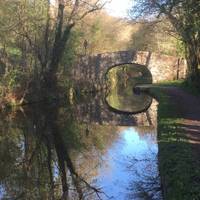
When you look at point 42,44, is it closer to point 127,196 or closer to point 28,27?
point 28,27

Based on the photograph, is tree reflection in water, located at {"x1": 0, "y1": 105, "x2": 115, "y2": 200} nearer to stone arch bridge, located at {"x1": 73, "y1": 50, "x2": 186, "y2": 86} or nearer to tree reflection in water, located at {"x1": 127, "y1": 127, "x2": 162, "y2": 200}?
tree reflection in water, located at {"x1": 127, "y1": 127, "x2": 162, "y2": 200}

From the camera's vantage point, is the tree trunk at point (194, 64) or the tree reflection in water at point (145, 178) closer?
the tree reflection in water at point (145, 178)

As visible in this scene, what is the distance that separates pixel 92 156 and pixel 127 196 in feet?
→ 14.0

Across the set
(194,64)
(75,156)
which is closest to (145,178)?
(75,156)

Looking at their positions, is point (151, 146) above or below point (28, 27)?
below

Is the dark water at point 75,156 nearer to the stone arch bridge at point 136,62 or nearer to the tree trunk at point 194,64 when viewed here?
the tree trunk at point 194,64

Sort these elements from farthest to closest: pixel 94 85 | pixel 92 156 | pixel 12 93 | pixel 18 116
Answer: pixel 94 85 < pixel 12 93 < pixel 18 116 < pixel 92 156

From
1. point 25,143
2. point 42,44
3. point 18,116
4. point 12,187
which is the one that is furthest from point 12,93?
point 12,187

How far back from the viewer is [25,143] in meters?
16.7

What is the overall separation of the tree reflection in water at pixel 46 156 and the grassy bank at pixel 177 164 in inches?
70.2

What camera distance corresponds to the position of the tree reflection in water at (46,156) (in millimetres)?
10930

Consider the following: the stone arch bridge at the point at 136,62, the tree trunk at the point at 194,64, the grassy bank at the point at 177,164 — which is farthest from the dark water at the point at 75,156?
the stone arch bridge at the point at 136,62

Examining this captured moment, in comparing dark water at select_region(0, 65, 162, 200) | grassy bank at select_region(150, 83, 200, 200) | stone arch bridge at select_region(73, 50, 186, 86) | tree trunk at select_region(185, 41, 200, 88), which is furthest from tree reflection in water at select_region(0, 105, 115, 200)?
stone arch bridge at select_region(73, 50, 186, 86)

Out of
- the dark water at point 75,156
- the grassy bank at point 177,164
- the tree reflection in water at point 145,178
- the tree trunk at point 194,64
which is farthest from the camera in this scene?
the tree trunk at point 194,64
